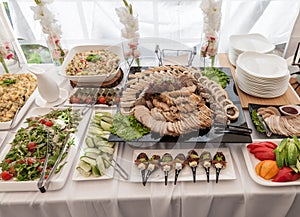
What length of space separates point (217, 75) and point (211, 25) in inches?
11.0

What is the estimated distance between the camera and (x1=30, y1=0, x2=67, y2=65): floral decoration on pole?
1.49 meters

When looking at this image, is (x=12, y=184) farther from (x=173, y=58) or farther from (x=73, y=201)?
(x=173, y=58)

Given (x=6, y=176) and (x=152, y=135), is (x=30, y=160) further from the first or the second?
(x=152, y=135)

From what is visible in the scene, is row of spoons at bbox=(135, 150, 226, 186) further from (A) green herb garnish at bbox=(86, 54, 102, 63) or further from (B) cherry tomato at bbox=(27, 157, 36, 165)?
(A) green herb garnish at bbox=(86, 54, 102, 63)

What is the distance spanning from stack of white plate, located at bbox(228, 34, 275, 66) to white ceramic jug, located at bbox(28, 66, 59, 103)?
105 cm

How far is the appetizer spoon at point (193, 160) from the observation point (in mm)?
1067

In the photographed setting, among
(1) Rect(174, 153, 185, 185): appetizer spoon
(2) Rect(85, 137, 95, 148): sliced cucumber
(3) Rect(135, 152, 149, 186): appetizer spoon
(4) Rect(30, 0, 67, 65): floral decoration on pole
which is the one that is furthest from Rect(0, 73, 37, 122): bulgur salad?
(1) Rect(174, 153, 185, 185): appetizer spoon

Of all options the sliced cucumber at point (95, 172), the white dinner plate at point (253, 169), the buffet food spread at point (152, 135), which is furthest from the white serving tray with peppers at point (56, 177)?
the white dinner plate at point (253, 169)

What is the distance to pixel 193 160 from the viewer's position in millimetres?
1086

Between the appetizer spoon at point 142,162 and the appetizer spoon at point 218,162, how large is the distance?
0.27 metres

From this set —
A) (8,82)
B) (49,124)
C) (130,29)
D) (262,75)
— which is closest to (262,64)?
(262,75)

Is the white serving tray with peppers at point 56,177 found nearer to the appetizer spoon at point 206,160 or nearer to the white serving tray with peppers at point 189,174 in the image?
the white serving tray with peppers at point 189,174

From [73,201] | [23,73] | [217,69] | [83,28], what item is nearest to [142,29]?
[83,28]

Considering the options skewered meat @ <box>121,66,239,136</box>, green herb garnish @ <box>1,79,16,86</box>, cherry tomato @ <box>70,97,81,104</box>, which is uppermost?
skewered meat @ <box>121,66,239,136</box>
